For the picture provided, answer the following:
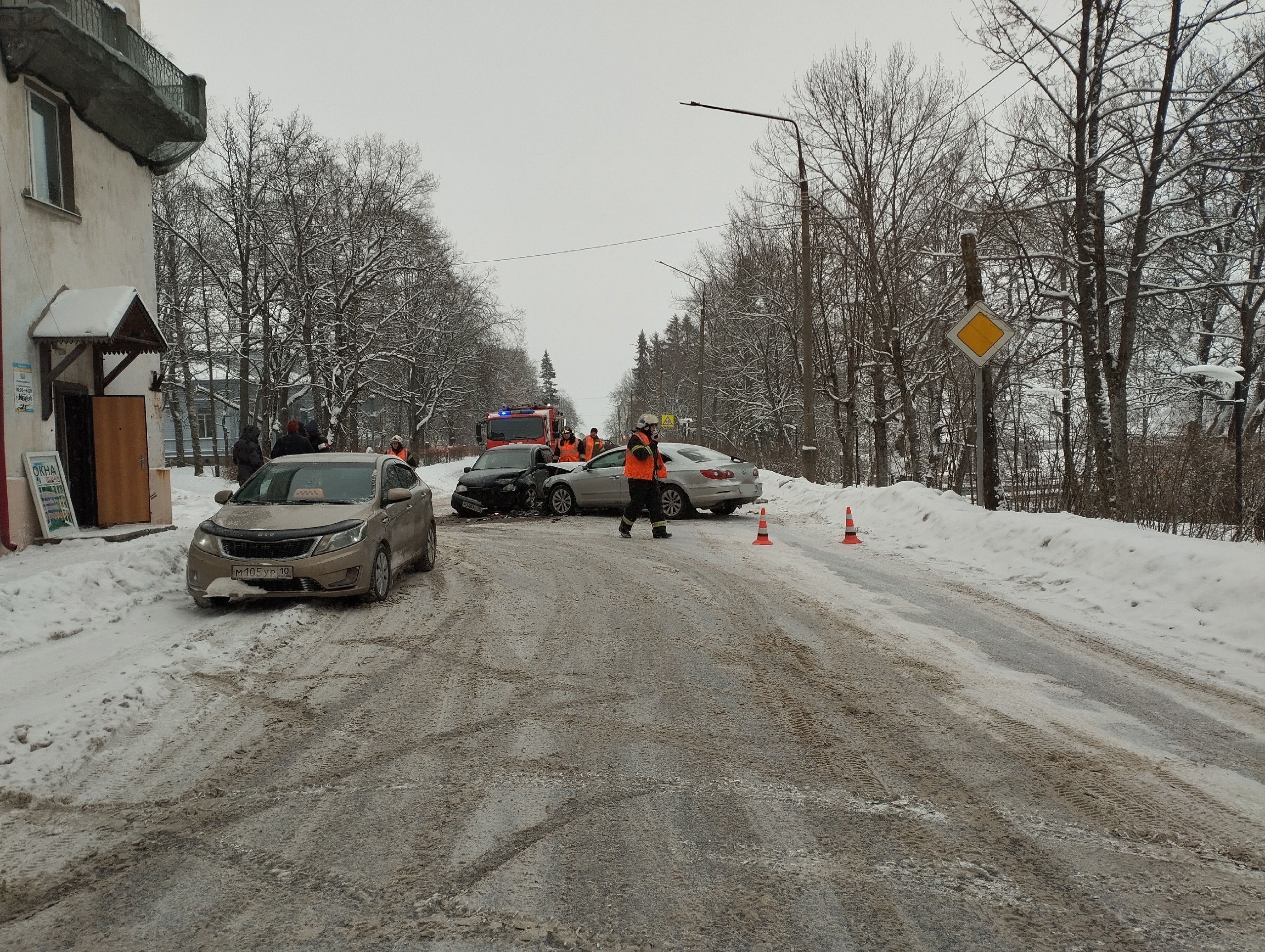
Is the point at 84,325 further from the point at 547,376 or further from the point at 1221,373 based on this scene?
the point at 547,376

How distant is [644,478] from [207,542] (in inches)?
272

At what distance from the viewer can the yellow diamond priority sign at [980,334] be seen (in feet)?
40.6

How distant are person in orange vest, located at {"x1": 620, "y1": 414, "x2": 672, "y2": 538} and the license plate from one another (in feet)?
21.0

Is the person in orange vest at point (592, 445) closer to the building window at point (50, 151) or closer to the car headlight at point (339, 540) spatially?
the building window at point (50, 151)

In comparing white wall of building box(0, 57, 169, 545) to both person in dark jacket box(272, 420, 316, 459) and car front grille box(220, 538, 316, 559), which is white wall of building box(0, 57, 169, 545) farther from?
car front grille box(220, 538, 316, 559)

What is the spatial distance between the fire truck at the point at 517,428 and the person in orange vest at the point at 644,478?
54.1 ft

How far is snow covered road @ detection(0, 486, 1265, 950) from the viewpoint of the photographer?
2916mm

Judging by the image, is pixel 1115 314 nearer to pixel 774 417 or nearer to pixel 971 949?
pixel 774 417

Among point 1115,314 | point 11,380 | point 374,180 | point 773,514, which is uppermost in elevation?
point 374,180

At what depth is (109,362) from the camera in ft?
48.4

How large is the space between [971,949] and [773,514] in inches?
632

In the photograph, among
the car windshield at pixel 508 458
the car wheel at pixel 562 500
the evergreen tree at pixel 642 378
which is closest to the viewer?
the car wheel at pixel 562 500

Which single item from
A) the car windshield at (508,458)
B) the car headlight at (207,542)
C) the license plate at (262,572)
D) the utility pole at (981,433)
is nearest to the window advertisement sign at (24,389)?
the car headlight at (207,542)

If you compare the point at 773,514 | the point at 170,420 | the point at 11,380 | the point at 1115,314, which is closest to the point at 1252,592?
the point at 773,514
